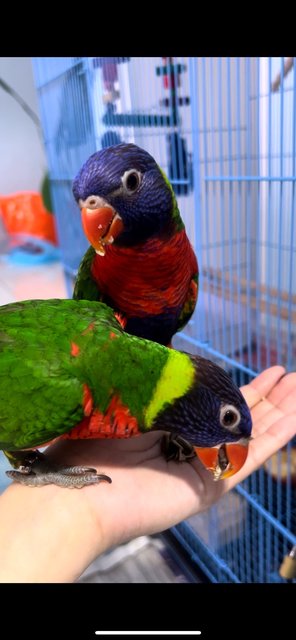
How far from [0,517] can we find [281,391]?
648 millimetres

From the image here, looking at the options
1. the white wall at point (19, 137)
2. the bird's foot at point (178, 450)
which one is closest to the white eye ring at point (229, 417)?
the bird's foot at point (178, 450)

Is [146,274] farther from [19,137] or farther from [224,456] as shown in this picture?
[19,137]

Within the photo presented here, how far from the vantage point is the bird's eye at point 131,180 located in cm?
76

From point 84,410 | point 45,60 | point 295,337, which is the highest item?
point 45,60

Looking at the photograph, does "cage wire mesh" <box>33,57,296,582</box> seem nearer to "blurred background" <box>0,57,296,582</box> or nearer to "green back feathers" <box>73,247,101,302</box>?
"blurred background" <box>0,57,296,582</box>

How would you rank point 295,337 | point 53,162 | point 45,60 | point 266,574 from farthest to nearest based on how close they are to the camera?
point 53,162 → point 45,60 → point 295,337 → point 266,574

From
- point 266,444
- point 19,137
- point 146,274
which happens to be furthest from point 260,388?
point 19,137

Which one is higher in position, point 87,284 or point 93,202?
point 93,202

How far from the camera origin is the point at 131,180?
775 millimetres

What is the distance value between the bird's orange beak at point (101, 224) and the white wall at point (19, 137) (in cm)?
327

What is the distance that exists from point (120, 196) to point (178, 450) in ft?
1.61

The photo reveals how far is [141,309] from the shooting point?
942 millimetres

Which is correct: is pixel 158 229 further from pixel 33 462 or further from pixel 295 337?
pixel 295 337
